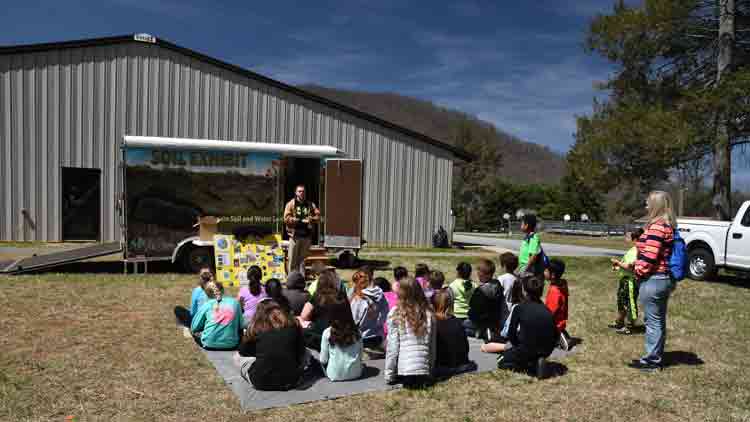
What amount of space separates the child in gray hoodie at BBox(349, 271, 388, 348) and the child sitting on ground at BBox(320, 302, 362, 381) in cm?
81

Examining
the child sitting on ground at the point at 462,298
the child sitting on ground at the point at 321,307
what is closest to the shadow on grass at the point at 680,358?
the child sitting on ground at the point at 462,298

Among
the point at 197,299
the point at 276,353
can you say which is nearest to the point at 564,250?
the point at 197,299

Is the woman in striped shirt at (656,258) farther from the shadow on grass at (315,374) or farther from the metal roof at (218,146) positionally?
the metal roof at (218,146)

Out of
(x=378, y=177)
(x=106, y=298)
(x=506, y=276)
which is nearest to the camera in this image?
(x=506, y=276)

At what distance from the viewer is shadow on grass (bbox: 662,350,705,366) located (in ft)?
20.5

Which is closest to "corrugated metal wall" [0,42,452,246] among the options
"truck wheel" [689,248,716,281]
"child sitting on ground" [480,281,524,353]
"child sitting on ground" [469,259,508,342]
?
"truck wheel" [689,248,716,281]

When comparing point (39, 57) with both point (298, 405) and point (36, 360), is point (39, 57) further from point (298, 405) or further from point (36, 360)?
point (298, 405)

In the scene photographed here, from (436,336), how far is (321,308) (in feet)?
4.19

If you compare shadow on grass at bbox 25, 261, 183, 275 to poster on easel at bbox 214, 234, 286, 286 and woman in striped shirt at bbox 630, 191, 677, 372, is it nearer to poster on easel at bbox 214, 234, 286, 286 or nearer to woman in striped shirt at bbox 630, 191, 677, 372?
poster on easel at bbox 214, 234, 286, 286

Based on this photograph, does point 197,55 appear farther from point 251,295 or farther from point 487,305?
point 487,305

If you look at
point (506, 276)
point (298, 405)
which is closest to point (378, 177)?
point (506, 276)

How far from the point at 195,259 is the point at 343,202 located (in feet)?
11.7

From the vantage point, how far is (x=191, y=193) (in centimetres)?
1118

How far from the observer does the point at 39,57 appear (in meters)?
16.1
